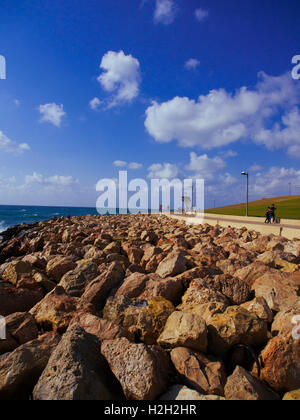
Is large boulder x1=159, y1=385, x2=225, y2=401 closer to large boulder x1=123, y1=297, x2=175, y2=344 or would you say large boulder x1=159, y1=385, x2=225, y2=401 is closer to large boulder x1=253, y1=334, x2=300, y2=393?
large boulder x1=253, y1=334, x2=300, y2=393

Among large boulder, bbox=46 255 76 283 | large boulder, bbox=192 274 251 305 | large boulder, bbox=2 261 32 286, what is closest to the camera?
large boulder, bbox=192 274 251 305

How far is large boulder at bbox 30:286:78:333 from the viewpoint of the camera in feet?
→ 10.7

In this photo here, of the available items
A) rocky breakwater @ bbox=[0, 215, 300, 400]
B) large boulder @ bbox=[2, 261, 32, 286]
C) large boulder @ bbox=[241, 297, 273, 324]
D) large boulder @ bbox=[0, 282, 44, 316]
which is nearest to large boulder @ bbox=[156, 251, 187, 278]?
rocky breakwater @ bbox=[0, 215, 300, 400]

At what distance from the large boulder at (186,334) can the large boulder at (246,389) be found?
16.2 inches

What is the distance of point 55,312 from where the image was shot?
3.36m

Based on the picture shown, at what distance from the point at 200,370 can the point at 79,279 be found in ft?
9.06

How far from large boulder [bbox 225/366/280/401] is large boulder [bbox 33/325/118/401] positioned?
1025 millimetres

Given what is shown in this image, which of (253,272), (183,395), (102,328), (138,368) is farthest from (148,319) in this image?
(253,272)

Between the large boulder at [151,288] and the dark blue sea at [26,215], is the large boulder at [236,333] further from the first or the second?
the dark blue sea at [26,215]

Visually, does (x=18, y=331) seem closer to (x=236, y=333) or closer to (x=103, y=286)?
(x=103, y=286)

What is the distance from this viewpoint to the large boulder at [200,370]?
2246mm

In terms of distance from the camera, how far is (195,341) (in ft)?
8.32
